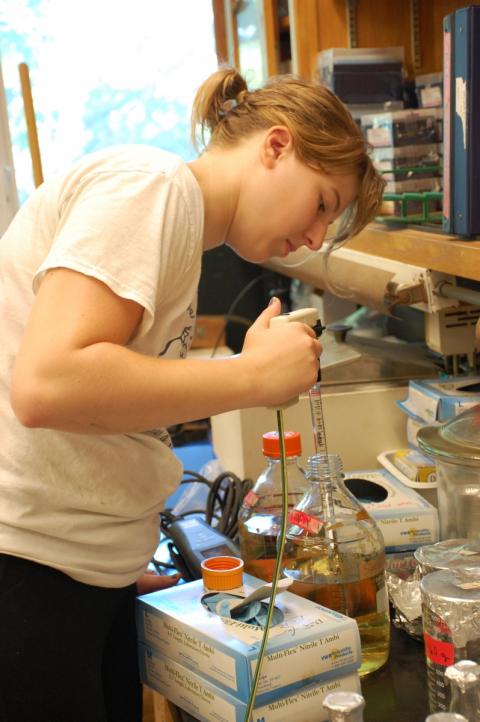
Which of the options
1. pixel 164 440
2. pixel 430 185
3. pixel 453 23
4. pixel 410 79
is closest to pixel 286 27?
pixel 410 79

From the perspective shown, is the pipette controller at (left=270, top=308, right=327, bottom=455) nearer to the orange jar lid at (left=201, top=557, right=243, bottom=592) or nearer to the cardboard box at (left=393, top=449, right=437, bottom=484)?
the orange jar lid at (left=201, top=557, right=243, bottom=592)

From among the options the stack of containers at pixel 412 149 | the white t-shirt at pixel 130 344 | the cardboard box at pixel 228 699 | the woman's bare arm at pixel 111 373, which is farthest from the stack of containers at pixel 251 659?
the stack of containers at pixel 412 149

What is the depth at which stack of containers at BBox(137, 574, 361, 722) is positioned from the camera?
86 centimetres

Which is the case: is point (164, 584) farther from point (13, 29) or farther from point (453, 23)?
point (13, 29)

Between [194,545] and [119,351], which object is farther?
[194,545]

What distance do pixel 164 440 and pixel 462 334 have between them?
23.9 inches

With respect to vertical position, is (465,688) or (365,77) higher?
(365,77)

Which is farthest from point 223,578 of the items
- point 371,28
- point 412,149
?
point 371,28

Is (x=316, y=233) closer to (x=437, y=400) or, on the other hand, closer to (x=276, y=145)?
(x=276, y=145)

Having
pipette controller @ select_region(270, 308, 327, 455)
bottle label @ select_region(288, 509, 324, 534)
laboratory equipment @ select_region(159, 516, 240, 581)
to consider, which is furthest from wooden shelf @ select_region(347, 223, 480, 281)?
laboratory equipment @ select_region(159, 516, 240, 581)

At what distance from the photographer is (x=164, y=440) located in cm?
111

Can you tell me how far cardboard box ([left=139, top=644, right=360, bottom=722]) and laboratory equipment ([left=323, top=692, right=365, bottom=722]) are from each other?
0.14m

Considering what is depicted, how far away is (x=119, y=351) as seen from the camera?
0.81 m

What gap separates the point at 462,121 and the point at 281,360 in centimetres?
55
